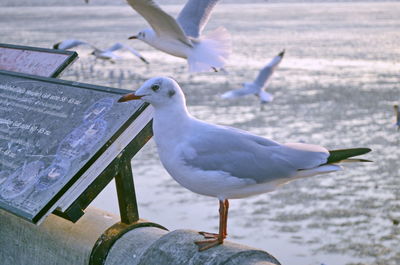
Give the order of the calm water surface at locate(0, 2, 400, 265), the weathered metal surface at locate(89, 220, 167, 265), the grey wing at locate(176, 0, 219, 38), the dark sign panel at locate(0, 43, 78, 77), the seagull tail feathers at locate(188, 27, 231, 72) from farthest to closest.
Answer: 1. the calm water surface at locate(0, 2, 400, 265)
2. the grey wing at locate(176, 0, 219, 38)
3. the seagull tail feathers at locate(188, 27, 231, 72)
4. the dark sign panel at locate(0, 43, 78, 77)
5. the weathered metal surface at locate(89, 220, 167, 265)

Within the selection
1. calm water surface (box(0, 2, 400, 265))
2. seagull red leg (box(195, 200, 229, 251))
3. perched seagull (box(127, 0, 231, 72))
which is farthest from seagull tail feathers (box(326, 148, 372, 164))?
calm water surface (box(0, 2, 400, 265))

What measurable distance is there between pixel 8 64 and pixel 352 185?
18.3 ft

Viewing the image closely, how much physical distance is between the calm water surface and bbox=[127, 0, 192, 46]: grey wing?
254cm

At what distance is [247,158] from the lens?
10.2ft

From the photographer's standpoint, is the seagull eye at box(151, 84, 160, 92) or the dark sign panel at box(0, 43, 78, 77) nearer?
the seagull eye at box(151, 84, 160, 92)

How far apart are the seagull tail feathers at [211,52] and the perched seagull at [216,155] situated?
7.70 ft

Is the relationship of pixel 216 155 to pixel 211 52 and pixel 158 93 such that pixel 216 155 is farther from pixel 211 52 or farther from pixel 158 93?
pixel 211 52

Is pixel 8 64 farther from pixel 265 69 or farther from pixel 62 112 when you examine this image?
pixel 265 69

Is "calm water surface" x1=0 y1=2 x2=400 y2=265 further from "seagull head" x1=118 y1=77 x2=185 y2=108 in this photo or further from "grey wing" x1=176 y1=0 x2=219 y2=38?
"seagull head" x1=118 y1=77 x2=185 y2=108

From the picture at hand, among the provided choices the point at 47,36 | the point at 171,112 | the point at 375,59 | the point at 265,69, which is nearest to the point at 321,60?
the point at 375,59

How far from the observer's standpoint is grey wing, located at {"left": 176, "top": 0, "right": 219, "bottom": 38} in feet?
21.3

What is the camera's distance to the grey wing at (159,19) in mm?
5047

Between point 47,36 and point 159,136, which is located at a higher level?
point 159,136

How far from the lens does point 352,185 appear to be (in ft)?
30.1
